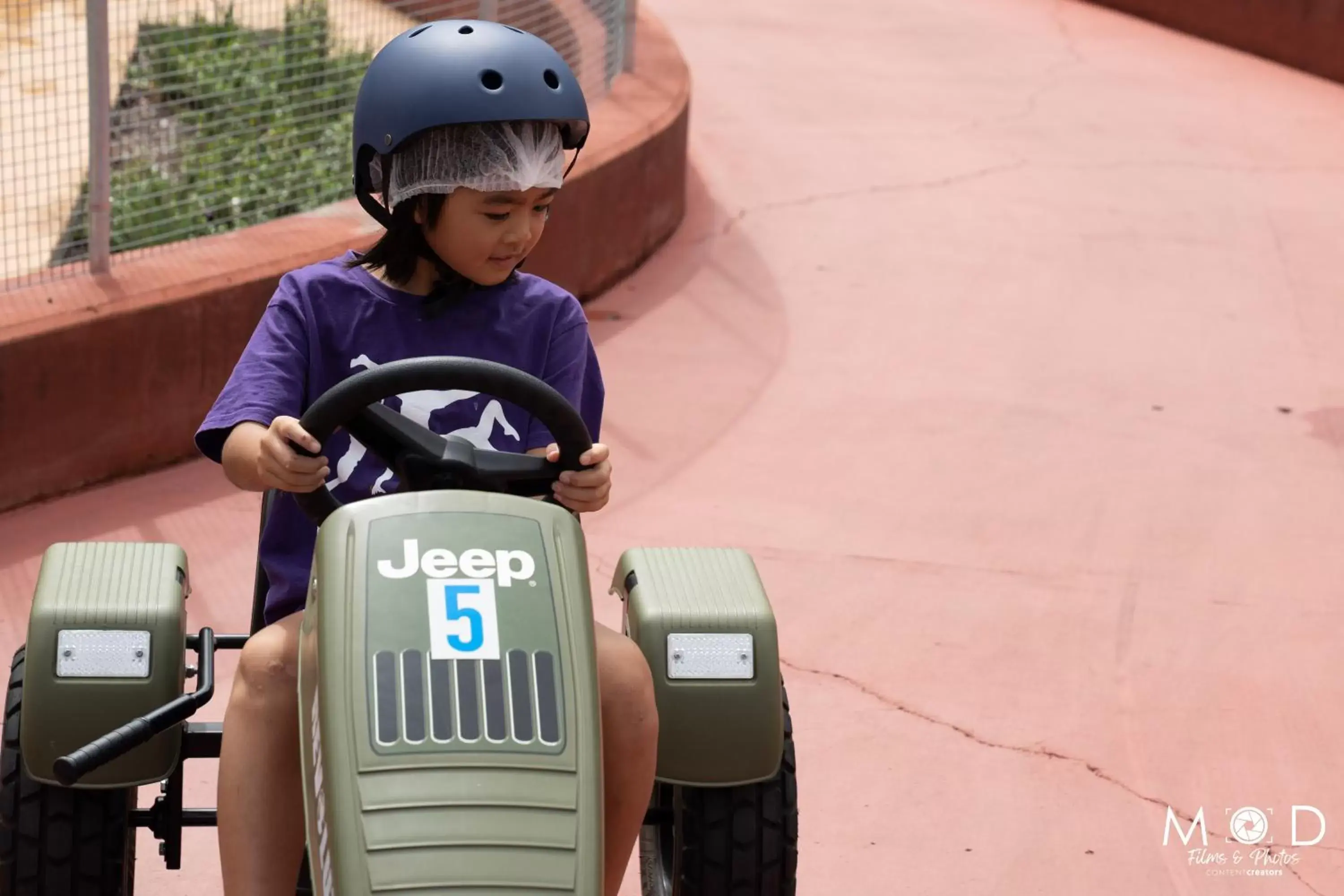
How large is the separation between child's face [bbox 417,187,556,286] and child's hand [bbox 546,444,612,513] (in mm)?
384

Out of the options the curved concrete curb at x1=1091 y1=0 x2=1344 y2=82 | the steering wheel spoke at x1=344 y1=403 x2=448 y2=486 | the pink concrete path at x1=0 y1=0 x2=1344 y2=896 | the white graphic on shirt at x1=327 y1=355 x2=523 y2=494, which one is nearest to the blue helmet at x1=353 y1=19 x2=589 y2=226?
the white graphic on shirt at x1=327 y1=355 x2=523 y2=494

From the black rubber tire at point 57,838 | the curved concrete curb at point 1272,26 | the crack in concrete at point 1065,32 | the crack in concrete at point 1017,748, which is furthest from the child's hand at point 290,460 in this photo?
the curved concrete curb at point 1272,26

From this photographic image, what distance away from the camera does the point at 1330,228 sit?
8172 millimetres

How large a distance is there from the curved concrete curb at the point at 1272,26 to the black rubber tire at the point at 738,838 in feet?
31.2

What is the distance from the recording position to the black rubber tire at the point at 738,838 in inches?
114

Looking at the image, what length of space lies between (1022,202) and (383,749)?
635 centimetres

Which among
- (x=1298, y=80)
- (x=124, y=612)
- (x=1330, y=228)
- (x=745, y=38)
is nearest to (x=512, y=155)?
(x=124, y=612)

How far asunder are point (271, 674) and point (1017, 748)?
2.06 m

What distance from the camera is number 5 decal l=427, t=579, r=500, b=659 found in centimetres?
233

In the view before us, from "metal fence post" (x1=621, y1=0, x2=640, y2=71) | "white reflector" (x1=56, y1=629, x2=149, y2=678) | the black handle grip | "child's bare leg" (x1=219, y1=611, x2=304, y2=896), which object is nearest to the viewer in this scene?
the black handle grip

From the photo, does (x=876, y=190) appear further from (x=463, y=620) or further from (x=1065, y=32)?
(x=463, y=620)

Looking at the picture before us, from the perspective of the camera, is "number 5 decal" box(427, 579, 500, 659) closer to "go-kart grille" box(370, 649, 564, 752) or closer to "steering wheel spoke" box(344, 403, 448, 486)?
"go-kart grille" box(370, 649, 564, 752)

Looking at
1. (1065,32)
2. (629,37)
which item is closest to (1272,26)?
(1065,32)

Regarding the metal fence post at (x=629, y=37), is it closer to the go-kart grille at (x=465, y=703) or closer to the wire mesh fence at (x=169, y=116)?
the wire mesh fence at (x=169, y=116)
